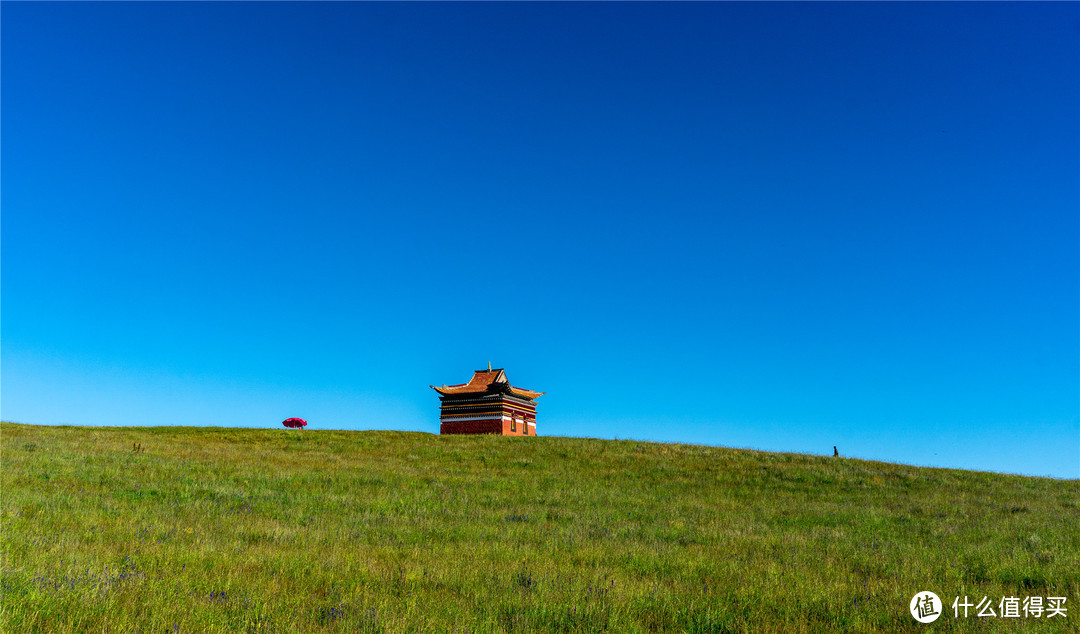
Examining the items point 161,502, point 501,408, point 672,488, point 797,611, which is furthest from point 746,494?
point 501,408

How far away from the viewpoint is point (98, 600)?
576cm

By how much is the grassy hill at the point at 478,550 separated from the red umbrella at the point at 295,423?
935 inches

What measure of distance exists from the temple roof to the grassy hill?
25770mm

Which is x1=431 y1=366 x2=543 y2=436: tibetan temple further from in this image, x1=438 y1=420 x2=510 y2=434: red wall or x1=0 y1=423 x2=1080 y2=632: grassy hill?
x1=0 y1=423 x2=1080 y2=632: grassy hill

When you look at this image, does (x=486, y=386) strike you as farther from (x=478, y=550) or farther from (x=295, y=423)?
(x=478, y=550)

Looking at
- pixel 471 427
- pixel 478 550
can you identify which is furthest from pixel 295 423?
pixel 478 550

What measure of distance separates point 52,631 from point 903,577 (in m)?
9.93

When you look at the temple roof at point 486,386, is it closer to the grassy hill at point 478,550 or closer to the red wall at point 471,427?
the red wall at point 471,427

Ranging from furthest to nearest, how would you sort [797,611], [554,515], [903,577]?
[554,515] → [903,577] → [797,611]

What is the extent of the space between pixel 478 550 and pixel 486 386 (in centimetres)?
4187

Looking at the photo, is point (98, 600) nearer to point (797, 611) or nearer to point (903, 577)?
point (797, 611)

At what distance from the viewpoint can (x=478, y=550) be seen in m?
9.49

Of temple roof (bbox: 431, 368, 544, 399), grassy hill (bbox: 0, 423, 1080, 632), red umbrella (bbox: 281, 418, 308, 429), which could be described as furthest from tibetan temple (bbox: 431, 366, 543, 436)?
grassy hill (bbox: 0, 423, 1080, 632)

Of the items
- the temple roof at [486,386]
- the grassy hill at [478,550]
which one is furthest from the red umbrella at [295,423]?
the grassy hill at [478,550]
